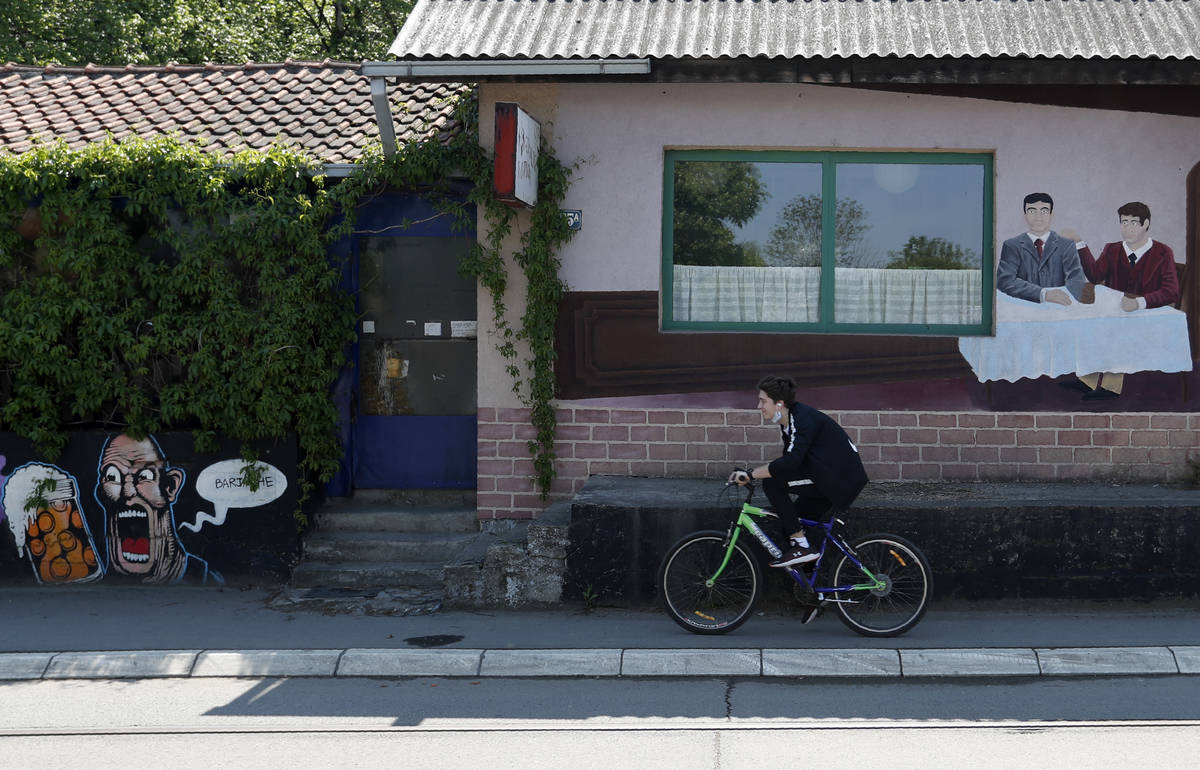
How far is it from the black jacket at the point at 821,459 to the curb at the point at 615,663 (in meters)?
0.95

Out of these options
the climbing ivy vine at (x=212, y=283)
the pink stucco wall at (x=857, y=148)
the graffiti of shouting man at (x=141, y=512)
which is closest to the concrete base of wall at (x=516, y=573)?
the climbing ivy vine at (x=212, y=283)

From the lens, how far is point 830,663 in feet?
22.3

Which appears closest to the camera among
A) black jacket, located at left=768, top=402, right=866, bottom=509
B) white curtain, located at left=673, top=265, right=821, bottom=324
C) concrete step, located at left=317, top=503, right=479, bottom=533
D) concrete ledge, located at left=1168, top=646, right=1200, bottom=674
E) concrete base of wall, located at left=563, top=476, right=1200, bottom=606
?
concrete ledge, located at left=1168, top=646, right=1200, bottom=674

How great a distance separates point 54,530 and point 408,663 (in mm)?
3879

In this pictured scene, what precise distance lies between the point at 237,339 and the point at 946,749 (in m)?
6.00

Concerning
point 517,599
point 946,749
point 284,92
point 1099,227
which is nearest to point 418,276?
point 284,92

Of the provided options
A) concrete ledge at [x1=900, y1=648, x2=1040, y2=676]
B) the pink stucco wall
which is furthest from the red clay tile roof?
concrete ledge at [x1=900, y1=648, x2=1040, y2=676]

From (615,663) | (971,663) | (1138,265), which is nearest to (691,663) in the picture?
(615,663)

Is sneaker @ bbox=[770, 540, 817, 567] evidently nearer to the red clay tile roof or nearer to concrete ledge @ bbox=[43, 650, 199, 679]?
concrete ledge @ bbox=[43, 650, 199, 679]

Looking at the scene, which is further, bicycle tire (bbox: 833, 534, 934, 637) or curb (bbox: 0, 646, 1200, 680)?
bicycle tire (bbox: 833, 534, 934, 637)

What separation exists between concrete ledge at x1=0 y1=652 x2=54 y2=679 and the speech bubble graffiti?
2146 millimetres

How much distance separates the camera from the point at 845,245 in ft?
29.6

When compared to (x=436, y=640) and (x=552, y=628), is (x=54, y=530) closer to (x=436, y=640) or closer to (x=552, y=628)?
(x=436, y=640)

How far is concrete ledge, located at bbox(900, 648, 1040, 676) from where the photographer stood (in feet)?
22.0
